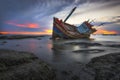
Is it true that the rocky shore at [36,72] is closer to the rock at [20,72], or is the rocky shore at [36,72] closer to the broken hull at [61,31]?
the rock at [20,72]

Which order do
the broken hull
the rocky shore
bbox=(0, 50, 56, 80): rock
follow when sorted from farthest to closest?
the broken hull, the rocky shore, bbox=(0, 50, 56, 80): rock

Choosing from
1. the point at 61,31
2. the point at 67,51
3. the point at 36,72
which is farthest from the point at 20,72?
the point at 61,31

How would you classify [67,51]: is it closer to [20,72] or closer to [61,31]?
[20,72]

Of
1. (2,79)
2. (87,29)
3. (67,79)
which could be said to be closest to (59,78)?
(67,79)

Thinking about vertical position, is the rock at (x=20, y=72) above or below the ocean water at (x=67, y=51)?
above

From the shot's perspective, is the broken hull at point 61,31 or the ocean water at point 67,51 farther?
the broken hull at point 61,31

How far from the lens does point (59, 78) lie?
5.89 m

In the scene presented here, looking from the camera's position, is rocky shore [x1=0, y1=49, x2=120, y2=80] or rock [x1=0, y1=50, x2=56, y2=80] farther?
rocky shore [x1=0, y1=49, x2=120, y2=80]

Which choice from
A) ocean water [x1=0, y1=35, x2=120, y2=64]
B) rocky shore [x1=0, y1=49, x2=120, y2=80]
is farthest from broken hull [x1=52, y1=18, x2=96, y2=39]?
rocky shore [x1=0, y1=49, x2=120, y2=80]

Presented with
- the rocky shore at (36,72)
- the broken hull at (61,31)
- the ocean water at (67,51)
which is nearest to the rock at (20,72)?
the rocky shore at (36,72)

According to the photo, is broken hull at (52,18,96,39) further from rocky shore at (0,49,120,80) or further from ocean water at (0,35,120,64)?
rocky shore at (0,49,120,80)

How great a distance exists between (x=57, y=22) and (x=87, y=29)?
812 inches

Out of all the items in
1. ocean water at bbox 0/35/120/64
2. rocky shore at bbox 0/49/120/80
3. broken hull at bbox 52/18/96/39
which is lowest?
ocean water at bbox 0/35/120/64

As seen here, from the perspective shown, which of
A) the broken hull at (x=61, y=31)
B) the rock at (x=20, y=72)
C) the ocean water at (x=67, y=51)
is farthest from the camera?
the broken hull at (x=61, y=31)
